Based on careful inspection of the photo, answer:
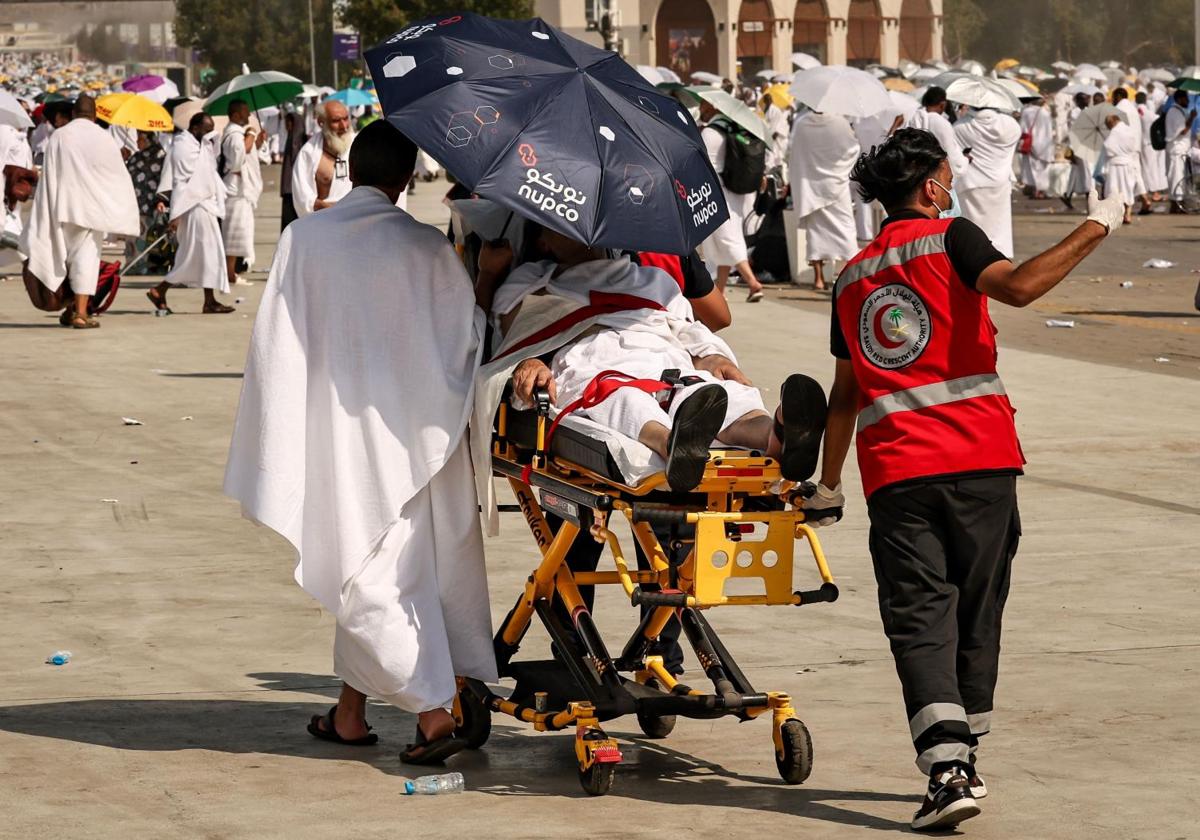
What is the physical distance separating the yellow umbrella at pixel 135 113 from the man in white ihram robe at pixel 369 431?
16000 millimetres

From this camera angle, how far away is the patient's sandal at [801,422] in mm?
4922

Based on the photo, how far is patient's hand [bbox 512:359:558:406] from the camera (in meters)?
5.40

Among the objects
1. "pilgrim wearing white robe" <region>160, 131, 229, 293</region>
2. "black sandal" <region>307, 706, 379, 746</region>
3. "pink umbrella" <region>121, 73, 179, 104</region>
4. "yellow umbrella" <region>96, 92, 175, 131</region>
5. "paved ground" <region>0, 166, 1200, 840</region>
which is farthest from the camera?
"pink umbrella" <region>121, 73, 179, 104</region>

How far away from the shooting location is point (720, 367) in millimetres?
5594

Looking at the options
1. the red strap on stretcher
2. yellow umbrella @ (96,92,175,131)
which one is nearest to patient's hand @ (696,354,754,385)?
the red strap on stretcher

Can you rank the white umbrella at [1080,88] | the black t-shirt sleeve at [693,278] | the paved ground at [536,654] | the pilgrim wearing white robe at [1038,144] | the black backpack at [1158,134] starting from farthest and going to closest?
the white umbrella at [1080,88]
the pilgrim wearing white robe at [1038,144]
the black backpack at [1158,134]
the black t-shirt sleeve at [693,278]
the paved ground at [536,654]

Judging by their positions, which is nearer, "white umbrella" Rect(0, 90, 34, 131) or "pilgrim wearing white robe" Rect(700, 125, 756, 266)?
"pilgrim wearing white robe" Rect(700, 125, 756, 266)

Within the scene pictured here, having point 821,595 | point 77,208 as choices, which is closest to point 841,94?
point 77,208

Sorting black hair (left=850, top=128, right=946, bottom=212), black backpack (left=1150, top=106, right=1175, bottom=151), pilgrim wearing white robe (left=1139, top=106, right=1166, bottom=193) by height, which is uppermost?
black hair (left=850, top=128, right=946, bottom=212)

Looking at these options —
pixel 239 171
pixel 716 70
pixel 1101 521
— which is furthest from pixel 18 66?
pixel 1101 521

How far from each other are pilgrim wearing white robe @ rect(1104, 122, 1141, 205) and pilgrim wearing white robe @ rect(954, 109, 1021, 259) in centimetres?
1077

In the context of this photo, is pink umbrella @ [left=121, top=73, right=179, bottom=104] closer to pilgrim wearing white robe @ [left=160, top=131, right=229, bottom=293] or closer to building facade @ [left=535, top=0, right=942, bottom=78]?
pilgrim wearing white robe @ [left=160, top=131, right=229, bottom=293]

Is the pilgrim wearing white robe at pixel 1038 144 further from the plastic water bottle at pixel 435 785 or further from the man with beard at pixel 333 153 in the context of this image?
the plastic water bottle at pixel 435 785

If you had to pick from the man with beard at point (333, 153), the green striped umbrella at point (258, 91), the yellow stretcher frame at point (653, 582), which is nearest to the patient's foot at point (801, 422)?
the yellow stretcher frame at point (653, 582)
